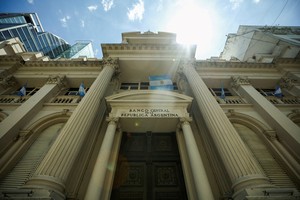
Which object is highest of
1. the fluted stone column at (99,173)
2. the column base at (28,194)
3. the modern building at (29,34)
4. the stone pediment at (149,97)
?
the modern building at (29,34)

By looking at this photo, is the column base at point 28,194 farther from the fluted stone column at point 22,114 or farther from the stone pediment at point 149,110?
the fluted stone column at point 22,114

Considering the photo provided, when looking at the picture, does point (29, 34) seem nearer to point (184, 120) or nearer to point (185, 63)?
point (185, 63)

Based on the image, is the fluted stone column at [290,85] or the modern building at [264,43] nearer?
the fluted stone column at [290,85]

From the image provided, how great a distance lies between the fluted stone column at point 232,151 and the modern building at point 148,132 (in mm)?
32

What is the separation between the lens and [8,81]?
33.9ft

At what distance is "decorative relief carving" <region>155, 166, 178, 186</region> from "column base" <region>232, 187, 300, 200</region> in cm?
289

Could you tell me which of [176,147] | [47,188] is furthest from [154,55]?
[47,188]

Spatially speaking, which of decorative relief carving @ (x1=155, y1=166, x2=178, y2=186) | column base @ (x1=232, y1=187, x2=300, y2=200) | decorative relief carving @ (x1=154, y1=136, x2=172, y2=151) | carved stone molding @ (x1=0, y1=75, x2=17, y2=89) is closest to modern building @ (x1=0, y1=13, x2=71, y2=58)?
carved stone molding @ (x1=0, y1=75, x2=17, y2=89)

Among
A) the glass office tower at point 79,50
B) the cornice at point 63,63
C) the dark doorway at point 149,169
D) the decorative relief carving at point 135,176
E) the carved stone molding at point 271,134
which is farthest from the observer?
the glass office tower at point 79,50

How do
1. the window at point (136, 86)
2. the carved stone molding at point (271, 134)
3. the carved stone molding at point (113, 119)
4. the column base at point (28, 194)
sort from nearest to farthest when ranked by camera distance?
the column base at point (28, 194)
the carved stone molding at point (113, 119)
the carved stone molding at point (271, 134)
the window at point (136, 86)

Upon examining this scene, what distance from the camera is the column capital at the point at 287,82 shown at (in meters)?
10.5

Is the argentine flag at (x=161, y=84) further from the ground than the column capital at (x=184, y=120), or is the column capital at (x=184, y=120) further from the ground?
the argentine flag at (x=161, y=84)

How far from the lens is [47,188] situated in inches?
139

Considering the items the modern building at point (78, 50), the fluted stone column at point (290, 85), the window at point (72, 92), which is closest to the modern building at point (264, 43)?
the fluted stone column at point (290, 85)
